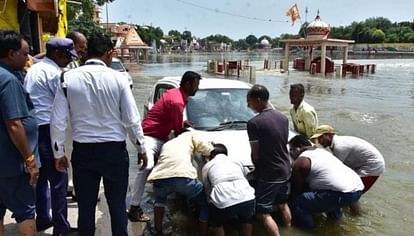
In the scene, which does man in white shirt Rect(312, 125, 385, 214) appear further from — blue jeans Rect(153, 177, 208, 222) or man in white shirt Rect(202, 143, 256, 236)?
blue jeans Rect(153, 177, 208, 222)

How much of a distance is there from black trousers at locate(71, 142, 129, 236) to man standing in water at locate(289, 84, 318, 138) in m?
2.98

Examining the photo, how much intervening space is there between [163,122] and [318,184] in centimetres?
190

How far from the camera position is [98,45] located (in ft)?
11.8

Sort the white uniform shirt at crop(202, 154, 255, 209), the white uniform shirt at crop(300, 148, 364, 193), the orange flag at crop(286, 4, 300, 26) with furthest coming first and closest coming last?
the orange flag at crop(286, 4, 300, 26), the white uniform shirt at crop(300, 148, 364, 193), the white uniform shirt at crop(202, 154, 255, 209)

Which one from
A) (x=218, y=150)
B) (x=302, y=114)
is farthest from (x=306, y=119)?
(x=218, y=150)

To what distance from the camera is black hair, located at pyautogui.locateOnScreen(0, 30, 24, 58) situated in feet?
10.7

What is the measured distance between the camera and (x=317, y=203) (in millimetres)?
4883

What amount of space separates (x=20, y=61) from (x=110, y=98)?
0.73m

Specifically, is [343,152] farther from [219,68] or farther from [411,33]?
[411,33]

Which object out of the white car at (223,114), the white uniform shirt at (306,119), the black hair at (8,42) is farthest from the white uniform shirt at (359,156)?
the black hair at (8,42)

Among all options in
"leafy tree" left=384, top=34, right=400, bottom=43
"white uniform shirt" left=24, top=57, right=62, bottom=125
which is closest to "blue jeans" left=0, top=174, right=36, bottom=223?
"white uniform shirt" left=24, top=57, right=62, bottom=125

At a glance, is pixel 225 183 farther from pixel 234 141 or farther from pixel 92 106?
pixel 92 106

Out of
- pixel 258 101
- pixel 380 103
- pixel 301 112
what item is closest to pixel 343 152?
pixel 301 112

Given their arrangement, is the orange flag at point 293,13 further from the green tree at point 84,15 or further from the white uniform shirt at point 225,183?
the white uniform shirt at point 225,183
